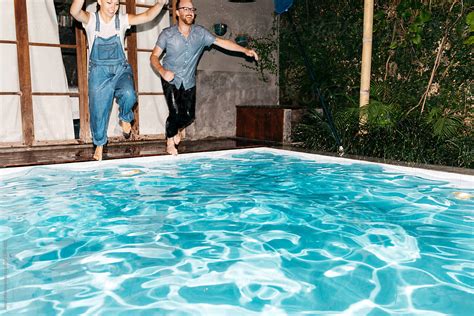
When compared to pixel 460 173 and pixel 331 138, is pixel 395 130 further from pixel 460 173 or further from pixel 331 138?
pixel 460 173

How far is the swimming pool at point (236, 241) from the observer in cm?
220

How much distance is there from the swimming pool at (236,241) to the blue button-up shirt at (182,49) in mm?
1441

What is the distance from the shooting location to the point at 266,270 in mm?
2545

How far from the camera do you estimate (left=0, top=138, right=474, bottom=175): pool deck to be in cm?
528

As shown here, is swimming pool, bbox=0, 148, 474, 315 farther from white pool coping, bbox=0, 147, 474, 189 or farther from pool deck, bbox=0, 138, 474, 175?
pool deck, bbox=0, 138, 474, 175

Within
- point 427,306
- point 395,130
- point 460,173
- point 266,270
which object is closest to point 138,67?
point 395,130

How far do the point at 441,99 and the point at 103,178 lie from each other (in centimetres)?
473

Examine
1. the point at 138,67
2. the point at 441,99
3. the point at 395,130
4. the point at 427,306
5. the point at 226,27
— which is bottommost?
the point at 427,306

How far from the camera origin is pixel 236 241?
304 cm

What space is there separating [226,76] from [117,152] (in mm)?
3114

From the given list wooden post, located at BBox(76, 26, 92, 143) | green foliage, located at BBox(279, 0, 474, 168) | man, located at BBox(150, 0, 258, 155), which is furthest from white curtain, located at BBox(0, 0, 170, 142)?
green foliage, located at BBox(279, 0, 474, 168)

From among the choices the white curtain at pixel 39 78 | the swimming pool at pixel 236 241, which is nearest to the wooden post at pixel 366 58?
the swimming pool at pixel 236 241

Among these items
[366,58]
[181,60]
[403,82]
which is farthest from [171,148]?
[403,82]

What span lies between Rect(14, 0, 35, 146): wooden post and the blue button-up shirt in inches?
87.1
